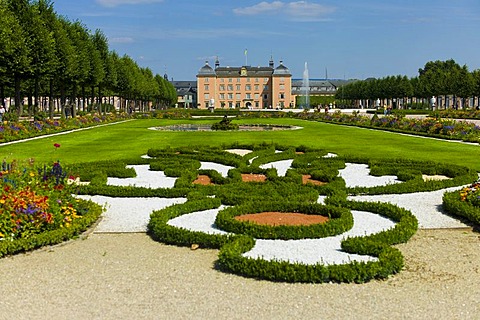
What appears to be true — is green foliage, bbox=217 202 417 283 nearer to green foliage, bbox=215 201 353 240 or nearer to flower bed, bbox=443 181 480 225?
green foliage, bbox=215 201 353 240

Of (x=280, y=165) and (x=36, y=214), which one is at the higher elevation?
(x=36, y=214)

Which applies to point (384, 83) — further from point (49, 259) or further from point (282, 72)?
point (49, 259)

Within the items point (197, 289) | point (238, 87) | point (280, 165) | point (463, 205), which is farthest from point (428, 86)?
point (197, 289)

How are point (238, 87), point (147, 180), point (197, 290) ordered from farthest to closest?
point (238, 87), point (147, 180), point (197, 290)

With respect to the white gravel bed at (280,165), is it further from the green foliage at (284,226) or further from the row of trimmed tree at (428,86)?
the row of trimmed tree at (428,86)

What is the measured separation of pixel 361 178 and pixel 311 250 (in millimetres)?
5420

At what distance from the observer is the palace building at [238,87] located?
426 ft

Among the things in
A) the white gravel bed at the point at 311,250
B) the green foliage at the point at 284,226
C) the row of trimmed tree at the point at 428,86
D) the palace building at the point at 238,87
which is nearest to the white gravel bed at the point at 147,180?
the green foliage at the point at 284,226

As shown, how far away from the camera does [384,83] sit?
91750mm

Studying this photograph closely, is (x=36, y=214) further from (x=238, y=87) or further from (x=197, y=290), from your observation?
(x=238, y=87)

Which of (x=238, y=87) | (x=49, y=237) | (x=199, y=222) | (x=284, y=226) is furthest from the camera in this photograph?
(x=238, y=87)

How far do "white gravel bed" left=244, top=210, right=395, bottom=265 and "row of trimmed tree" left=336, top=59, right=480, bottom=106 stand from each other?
6530 cm

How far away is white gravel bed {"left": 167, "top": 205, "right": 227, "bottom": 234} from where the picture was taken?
7.02 m

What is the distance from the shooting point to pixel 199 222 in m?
7.43
